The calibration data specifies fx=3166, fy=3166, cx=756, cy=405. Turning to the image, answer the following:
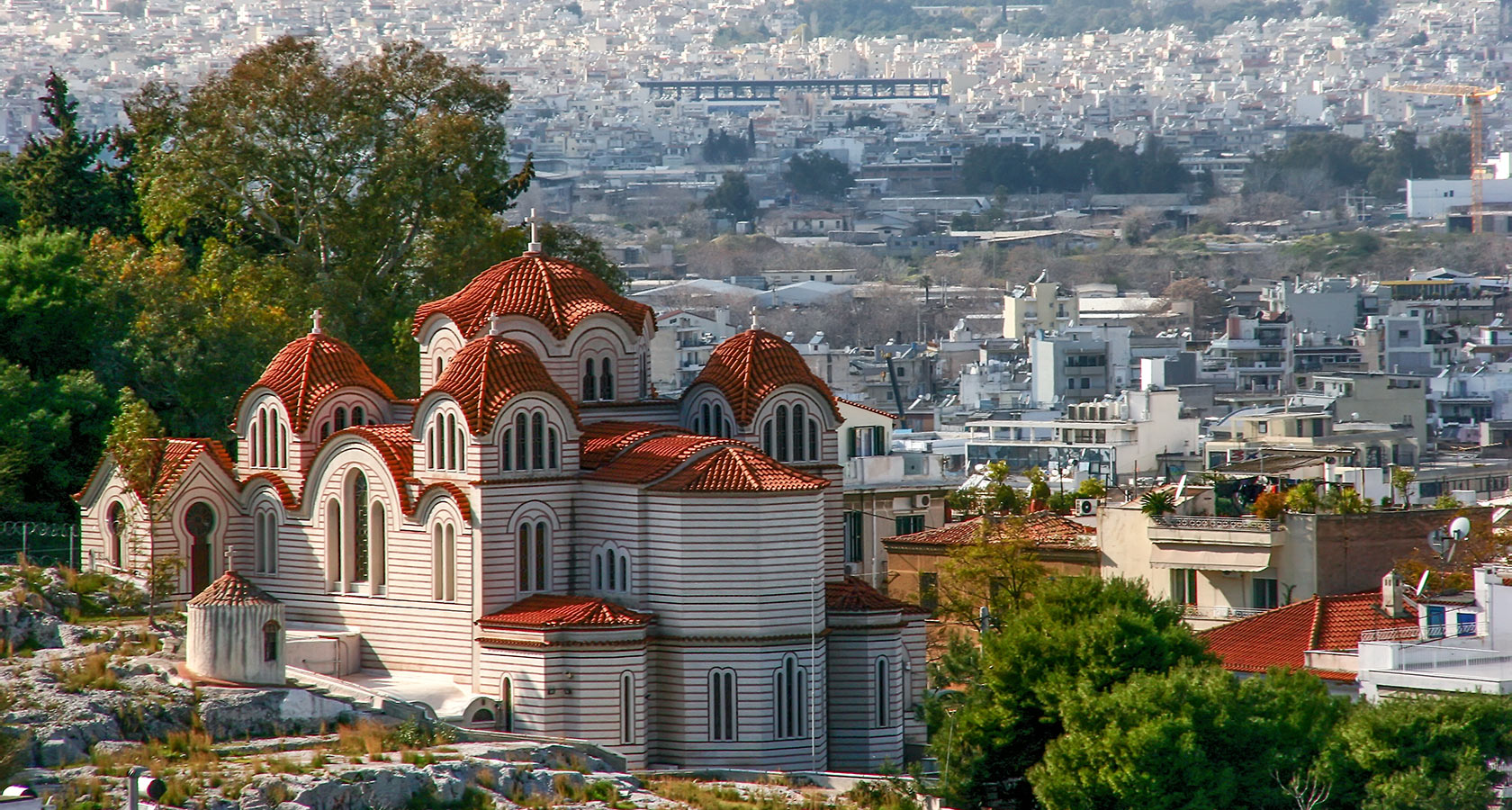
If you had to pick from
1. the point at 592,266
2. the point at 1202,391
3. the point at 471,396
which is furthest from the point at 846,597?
the point at 1202,391

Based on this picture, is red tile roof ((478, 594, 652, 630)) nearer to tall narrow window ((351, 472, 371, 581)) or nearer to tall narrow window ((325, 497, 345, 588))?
tall narrow window ((351, 472, 371, 581))

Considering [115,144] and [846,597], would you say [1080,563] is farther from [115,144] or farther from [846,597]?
[115,144]

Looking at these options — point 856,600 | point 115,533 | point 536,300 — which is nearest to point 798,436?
point 856,600

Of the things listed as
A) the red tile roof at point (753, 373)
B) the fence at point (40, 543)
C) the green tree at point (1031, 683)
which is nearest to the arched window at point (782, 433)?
the red tile roof at point (753, 373)

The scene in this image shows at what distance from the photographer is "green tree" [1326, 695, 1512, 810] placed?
1330 inches

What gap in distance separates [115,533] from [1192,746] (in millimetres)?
16598

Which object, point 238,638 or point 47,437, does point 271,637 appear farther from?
point 47,437

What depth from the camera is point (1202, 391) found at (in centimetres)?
10025

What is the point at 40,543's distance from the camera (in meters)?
45.4

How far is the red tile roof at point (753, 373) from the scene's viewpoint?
42312mm

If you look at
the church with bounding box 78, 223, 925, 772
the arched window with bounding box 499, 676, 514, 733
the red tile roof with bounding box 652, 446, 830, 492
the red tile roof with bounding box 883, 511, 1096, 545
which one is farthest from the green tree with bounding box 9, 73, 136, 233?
the red tile roof with bounding box 652, 446, 830, 492

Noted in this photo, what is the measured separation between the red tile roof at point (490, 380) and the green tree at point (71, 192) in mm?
22023

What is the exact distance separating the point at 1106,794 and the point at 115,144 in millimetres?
36104

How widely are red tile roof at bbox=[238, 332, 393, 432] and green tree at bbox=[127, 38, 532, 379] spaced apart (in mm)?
9972
